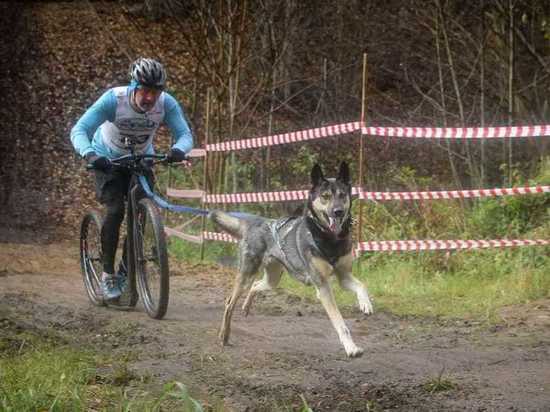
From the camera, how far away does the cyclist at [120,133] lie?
7.42 metres

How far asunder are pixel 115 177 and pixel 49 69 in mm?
17554

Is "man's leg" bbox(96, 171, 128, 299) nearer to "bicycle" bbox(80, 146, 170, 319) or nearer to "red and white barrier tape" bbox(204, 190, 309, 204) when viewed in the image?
"bicycle" bbox(80, 146, 170, 319)

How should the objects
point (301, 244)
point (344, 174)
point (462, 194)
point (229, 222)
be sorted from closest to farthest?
point (301, 244) → point (344, 174) → point (229, 222) → point (462, 194)

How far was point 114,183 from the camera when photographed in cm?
791

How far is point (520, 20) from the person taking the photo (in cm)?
1336

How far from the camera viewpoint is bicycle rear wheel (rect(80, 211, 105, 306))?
8.45 m

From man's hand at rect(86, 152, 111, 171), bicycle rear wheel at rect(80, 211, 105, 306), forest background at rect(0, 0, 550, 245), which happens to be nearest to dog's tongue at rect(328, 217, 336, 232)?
man's hand at rect(86, 152, 111, 171)

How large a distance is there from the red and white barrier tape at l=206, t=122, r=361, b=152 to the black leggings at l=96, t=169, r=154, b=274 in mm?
2914

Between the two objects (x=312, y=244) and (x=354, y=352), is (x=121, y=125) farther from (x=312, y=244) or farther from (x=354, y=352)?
(x=354, y=352)

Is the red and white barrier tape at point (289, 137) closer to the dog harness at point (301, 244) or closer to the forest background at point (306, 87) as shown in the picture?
the forest background at point (306, 87)

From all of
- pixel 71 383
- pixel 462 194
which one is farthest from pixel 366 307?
pixel 462 194

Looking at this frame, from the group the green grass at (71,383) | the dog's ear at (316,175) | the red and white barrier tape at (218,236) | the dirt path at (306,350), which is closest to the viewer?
the green grass at (71,383)

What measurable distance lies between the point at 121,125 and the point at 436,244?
3610mm

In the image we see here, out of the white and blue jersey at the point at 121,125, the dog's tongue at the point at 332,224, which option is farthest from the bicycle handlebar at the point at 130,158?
the dog's tongue at the point at 332,224
